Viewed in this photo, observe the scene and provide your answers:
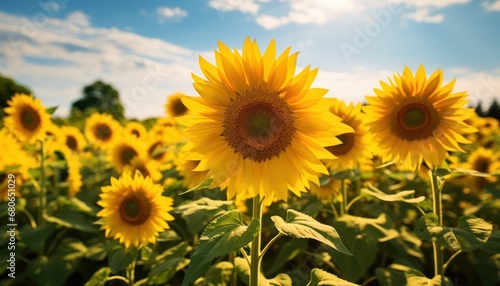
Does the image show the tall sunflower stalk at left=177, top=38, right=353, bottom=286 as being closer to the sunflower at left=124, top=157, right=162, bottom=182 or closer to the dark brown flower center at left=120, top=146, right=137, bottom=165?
the sunflower at left=124, top=157, right=162, bottom=182

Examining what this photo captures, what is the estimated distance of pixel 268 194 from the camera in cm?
233

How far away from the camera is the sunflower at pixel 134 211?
341 centimetres

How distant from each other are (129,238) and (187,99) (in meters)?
1.78

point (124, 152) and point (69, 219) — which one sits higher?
point (124, 152)

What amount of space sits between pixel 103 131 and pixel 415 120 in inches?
269

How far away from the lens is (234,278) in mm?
3209

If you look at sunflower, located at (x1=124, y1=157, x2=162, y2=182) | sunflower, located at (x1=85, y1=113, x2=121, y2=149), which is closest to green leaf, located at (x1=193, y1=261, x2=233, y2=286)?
sunflower, located at (x1=124, y1=157, x2=162, y2=182)

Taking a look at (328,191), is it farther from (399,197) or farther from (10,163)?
(10,163)

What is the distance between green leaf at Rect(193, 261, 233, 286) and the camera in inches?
116

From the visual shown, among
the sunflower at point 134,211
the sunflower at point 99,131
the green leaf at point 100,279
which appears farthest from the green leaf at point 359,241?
the sunflower at point 99,131

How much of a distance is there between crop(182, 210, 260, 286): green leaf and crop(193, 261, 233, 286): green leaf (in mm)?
1037

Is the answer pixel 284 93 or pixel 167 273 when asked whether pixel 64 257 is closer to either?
pixel 167 273

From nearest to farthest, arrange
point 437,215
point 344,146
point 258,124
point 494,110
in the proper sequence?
point 258,124 → point 437,215 → point 344,146 → point 494,110

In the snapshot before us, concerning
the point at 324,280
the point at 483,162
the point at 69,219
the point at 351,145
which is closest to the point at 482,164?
the point at 483,162
